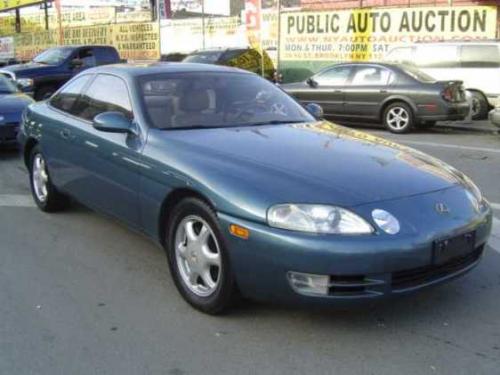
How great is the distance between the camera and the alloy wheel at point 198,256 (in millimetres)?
3809

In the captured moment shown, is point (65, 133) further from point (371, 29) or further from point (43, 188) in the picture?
point (371, 29)

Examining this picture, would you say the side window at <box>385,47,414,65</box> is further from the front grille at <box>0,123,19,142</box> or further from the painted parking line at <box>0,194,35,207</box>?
the painted parking line at <box>0,194,35,207</box>

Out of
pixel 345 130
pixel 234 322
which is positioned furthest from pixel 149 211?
pixel 345 130

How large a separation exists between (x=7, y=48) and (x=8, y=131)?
29.2 metres

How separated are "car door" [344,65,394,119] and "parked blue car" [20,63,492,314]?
307 inches

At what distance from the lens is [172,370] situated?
10.6 feet

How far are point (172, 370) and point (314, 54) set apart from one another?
17964mm

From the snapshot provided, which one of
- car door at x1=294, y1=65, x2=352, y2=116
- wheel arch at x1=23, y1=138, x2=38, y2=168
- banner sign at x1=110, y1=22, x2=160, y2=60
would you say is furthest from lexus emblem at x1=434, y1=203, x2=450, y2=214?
banner sign at x1=110, y1=22, x2=160, y2=60

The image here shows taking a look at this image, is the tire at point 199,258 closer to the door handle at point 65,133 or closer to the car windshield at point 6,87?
the door handle at point 65,133

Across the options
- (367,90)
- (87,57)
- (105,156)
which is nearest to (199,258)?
(105,156)

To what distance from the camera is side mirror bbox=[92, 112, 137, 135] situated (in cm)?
447

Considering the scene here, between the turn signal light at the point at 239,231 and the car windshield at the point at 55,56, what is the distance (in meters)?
15.0

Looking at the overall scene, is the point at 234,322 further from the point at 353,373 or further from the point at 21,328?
the point at 21,328

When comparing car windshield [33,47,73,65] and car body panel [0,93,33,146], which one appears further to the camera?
car windshield [33,47,73,65]
